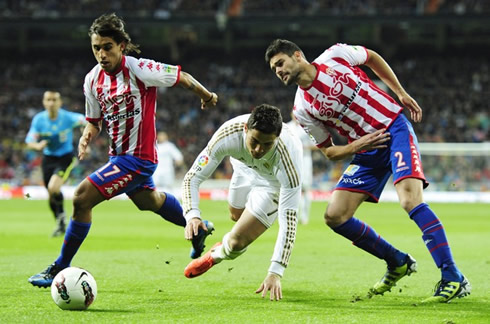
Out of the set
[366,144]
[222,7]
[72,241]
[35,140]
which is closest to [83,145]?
[72,241]

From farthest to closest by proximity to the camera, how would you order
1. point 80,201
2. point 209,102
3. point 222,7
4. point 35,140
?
point 222,7 < point 35,140 < point 209,102 < point 80,201

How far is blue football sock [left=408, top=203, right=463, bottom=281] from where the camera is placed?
232 inches

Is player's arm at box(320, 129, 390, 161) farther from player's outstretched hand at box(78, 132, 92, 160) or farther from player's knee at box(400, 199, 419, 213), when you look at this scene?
player's outstretched hand at box(78, 132, 92, 160)

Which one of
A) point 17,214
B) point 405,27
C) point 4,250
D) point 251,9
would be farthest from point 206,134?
point 4,250

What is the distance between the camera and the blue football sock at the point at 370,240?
644 cm

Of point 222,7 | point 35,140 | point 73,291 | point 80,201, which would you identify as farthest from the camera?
point 222,7

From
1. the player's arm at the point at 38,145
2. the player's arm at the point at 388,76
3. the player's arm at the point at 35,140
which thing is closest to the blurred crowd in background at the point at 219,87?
the player's arm at the point at 35,140

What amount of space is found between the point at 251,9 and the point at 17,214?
1971 cm

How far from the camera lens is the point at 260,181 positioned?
6.93 m

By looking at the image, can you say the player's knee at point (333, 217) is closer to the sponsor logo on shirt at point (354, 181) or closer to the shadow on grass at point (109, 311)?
the sponsor logo on shirt at point (354, 181)

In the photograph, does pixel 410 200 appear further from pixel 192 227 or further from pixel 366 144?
pixel 192 227

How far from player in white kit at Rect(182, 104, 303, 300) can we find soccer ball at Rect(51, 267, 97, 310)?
0.83 meters

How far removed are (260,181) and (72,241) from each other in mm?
1764

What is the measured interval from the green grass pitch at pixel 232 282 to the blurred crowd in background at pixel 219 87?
733 inches
